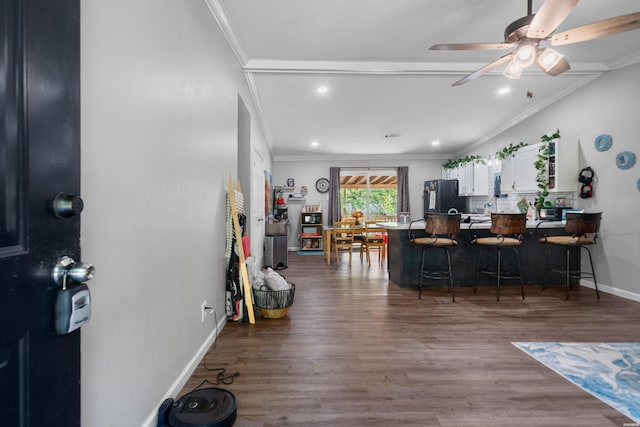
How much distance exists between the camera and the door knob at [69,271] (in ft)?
2.44

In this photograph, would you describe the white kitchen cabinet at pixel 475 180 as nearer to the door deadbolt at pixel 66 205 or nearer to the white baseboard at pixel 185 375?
the white baseboard at pixel 185 375

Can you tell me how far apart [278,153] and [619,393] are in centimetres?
728

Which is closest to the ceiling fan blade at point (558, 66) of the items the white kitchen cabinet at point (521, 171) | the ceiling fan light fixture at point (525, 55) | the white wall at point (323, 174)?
the ceiling fan light fixture at point (525, 55)

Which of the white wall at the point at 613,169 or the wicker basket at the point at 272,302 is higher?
the white wall at the point at 613,169

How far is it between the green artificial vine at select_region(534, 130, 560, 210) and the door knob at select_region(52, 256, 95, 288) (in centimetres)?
545

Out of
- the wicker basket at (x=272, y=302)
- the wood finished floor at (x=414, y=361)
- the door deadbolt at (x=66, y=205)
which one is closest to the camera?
the door deadbolt at (x=66, y=205)

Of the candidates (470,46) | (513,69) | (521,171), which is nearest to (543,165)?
(521,171)

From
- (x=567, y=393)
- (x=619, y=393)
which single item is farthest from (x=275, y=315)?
(x=619, y=393)

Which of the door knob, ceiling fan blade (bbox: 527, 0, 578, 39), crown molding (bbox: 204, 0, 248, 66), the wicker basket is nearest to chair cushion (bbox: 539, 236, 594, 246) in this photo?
ceiling fan blade (bbox: 527, 0, 578, 39)

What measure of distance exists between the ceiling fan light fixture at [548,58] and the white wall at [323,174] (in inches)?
234

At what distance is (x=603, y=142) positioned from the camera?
12.8 feet

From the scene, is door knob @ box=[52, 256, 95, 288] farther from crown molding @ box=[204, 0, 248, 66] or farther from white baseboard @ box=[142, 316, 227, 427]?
crown molding @ box=[204, 0, 248, 66]

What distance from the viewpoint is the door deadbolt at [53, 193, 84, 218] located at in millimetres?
741

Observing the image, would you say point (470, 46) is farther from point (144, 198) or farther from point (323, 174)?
point (323, 174)
